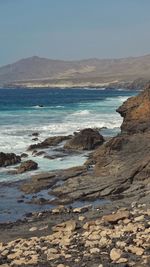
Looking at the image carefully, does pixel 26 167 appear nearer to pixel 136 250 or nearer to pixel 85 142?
pixel 85 142

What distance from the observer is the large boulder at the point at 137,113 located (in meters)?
30.6

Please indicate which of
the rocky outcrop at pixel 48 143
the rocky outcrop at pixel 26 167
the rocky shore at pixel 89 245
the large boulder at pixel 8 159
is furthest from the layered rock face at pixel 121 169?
the rocky outcrop at pixel 48 143

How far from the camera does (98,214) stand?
18.8 meters

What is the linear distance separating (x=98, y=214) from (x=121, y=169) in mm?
6667

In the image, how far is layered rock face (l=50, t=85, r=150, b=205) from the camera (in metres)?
22.9

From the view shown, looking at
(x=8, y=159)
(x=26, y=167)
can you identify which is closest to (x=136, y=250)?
(x=26, y=167)

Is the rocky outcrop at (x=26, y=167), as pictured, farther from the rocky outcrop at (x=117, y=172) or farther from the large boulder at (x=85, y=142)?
the large boulder at (x=85, y=142)

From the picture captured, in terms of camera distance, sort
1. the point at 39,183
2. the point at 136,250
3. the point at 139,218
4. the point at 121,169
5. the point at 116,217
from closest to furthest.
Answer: the point at 136,250 < the point at 139,218 < the point at 116,217 < the point at 121,169 < the point at 39,183

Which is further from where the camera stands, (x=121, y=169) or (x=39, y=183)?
(x=39, y=183)

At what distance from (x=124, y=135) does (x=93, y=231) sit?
14.5 m

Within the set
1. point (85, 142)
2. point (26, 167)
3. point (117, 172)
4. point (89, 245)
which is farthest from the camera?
point (85, 142)

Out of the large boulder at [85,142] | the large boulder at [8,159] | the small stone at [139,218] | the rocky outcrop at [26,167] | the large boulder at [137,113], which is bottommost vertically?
the small stone at [139,218]

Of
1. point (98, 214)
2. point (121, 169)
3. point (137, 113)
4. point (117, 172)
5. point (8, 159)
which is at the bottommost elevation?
point (98, 214)

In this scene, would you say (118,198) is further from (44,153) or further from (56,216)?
(44,153)
